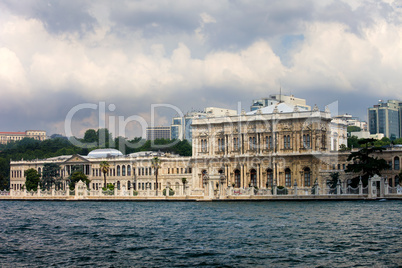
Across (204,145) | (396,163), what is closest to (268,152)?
(204,145)

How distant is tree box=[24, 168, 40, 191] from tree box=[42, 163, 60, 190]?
990 millimetres

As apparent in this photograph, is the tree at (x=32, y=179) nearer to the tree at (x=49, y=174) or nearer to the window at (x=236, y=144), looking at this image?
the tree at (x=49, y=174)

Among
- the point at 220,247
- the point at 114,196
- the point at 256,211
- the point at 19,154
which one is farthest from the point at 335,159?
the point at 19,154

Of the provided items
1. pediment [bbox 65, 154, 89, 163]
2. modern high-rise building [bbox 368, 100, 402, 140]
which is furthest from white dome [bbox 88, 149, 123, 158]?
modern high-rise building [bbox 368, 100, 402, 140]

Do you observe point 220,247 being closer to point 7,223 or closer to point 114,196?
point 7,223

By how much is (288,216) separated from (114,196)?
30.1 meters

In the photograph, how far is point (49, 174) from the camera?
9338 cm

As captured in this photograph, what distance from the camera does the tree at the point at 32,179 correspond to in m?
91.1

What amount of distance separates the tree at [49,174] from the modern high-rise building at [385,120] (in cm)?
9264

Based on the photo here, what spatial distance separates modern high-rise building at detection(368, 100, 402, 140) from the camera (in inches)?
6403

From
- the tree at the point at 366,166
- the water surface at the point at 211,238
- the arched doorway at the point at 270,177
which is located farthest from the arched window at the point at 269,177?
the water surface at the point at 211,238

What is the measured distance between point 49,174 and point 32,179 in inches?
95.7

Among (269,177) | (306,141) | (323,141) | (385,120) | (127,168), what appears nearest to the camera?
(306,141)

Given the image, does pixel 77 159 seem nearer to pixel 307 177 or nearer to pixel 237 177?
pixel 237 177
